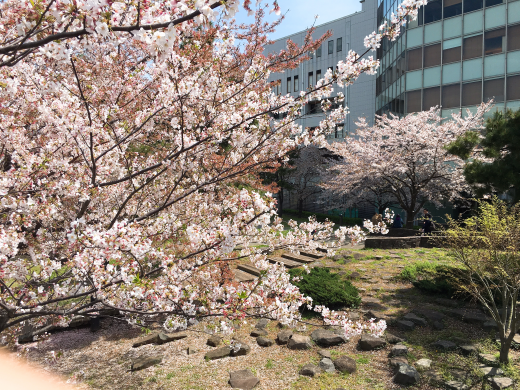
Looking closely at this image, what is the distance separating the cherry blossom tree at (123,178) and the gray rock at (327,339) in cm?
242

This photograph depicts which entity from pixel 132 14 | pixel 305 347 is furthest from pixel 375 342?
pixel 132 14

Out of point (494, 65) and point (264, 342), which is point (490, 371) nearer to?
point (264, 342)

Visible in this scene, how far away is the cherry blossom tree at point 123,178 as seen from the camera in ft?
8.30

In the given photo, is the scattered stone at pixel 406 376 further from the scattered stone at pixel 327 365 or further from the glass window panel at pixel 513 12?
the glass window panel at pixel 513 12

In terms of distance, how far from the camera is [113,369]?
6.44 m

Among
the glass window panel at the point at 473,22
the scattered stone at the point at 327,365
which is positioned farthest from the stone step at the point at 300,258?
the glass window panel at the point at 473,22

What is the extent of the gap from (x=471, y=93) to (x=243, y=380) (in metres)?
23.2

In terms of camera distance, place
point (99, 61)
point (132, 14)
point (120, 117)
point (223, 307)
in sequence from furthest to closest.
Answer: point (99, 61), point (120, 117), point (223, 307), point (132, 14)

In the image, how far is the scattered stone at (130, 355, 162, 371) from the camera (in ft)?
20.5

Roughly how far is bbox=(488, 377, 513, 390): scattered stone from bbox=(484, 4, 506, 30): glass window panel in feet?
75.9

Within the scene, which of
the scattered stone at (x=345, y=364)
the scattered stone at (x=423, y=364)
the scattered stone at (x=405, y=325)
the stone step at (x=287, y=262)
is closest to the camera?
the scattered stone at (x=423, y=364)

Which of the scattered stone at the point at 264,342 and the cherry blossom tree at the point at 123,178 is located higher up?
the cherry blossom tree at the point at 123,178

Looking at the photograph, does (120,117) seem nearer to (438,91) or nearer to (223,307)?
(223,307)

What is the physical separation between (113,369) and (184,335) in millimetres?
1584
